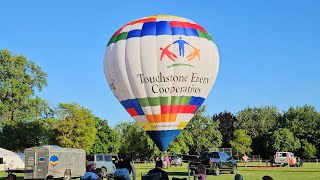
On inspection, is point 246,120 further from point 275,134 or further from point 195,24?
point 195,24

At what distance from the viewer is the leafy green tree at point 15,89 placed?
203 feet

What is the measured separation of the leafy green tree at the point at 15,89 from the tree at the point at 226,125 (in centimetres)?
5045

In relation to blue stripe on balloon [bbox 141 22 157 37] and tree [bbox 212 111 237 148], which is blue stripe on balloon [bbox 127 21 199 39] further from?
tree [bbox 212 111 237 148]

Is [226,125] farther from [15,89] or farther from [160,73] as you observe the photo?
[160,73]

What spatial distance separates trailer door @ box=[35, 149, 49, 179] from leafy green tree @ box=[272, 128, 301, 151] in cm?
6594

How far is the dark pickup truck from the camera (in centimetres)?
3353

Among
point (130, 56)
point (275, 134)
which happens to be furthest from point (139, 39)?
point (275, 134)

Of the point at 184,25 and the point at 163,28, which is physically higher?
the point at 184,25

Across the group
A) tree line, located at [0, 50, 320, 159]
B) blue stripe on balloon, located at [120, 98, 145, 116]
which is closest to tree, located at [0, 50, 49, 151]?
tree line, located at [0, 50, 320, 159]

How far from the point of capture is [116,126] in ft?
428

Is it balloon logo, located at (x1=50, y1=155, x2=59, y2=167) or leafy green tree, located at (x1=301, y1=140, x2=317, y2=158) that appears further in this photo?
leafy green tree, located at (x1=301, y1=140, x2=317, y2=158)

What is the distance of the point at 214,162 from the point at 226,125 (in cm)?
7322

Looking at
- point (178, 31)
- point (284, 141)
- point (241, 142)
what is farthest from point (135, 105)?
point (241, 142)

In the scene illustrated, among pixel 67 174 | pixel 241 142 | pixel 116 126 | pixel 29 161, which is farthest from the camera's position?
pixel 116 126
